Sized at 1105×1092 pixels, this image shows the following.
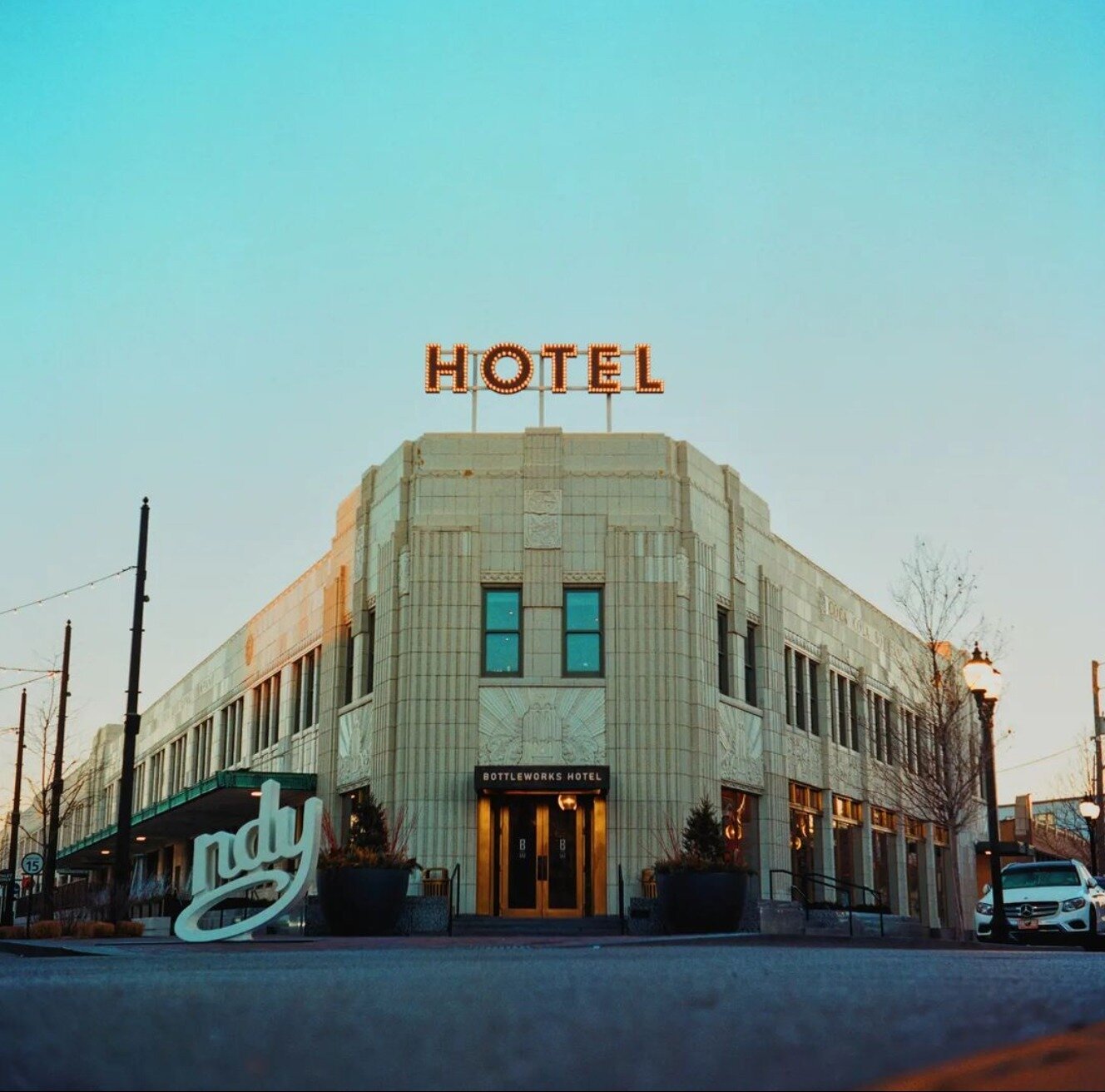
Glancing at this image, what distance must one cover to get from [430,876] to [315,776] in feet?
24.5

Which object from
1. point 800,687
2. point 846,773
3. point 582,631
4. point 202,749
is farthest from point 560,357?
point 202,749

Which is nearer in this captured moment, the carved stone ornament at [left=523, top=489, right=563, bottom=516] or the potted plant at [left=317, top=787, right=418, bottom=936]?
the potted plant at [left=317, top=787, right=418, bottom=936]

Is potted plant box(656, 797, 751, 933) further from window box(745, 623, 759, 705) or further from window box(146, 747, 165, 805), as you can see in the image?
window box(146, 747, 165, 805)

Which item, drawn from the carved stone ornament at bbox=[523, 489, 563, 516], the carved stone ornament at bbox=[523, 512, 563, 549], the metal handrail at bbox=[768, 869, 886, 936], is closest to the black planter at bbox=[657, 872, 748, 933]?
the metal handrail at bbox=[768, 869, 886, 936]

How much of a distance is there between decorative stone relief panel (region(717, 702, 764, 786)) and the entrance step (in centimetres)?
569

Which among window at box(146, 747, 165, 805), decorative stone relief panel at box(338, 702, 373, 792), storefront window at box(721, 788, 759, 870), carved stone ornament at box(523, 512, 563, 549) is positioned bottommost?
storefront window at box(721, 788, 759, 870)

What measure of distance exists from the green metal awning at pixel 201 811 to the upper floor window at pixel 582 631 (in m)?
7.66

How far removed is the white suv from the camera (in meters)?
26.1

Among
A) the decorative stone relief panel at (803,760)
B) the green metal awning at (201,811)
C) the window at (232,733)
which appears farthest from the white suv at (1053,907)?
the window at (232,733)

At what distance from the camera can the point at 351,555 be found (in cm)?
4219

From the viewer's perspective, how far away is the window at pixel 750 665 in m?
41.1

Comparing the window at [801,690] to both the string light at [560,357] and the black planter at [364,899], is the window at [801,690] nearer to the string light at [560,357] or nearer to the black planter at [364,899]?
the string light at [560,357]

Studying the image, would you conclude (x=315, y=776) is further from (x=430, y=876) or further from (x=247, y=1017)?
(x=247, y=1017)

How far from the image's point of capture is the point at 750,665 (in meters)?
41.5
